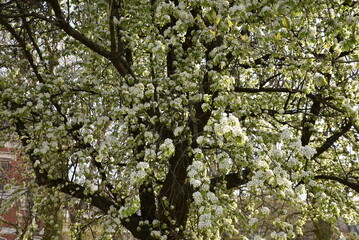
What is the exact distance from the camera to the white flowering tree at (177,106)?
460 centimetres

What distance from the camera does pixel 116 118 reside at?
566cm

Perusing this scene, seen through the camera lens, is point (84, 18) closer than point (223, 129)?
No

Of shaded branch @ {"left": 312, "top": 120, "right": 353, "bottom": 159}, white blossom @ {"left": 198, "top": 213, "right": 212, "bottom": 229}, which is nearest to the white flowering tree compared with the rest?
shaded branch @ {"left": 312, "top": 120, "right": 353, "bottom": 159}

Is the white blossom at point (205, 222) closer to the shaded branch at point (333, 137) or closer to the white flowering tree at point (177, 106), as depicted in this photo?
the white flowering tree at point (177, 106)

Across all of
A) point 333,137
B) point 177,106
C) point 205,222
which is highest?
point 333,137

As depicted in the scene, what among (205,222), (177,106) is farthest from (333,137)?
(205,222)

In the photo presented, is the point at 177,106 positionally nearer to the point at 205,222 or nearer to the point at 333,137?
the point at 205,222

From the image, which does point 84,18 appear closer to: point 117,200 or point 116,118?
point 116,118

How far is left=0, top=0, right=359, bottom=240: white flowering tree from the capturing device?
460 cm

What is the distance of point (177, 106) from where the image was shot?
16.4ft

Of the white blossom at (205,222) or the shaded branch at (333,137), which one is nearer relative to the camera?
the white blossom at (205,222)

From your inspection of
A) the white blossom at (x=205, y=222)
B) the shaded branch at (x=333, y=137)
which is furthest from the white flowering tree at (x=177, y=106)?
the white blossom at (x=205, y=222)

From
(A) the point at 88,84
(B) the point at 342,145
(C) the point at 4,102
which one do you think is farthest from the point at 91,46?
(B) the point at 342,145

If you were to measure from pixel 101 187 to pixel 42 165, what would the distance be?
125cm
